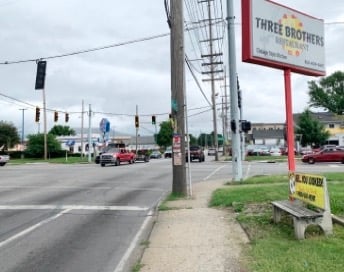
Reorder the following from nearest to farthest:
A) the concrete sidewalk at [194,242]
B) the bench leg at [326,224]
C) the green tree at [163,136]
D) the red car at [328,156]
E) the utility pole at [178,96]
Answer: the concrete sidewalk at [194,242]
the bench leg at [326,224]
the utility pole at [178,96]
the red car at [328,156]
the green tree at [163,136]

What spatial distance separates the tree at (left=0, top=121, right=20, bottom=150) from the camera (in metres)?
98.0

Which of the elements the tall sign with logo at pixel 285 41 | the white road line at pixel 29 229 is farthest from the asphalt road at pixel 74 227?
the tall sign with logo at pixel 285 41

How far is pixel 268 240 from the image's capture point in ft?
27.5

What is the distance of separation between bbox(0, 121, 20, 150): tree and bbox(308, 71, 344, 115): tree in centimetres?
6081

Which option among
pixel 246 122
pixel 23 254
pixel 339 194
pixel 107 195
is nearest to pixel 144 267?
pixel 23 254

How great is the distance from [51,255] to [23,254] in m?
0.47

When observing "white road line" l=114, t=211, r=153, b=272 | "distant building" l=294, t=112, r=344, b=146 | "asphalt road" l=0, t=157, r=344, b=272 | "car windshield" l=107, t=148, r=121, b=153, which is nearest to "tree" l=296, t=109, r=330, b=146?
"distant building" l=294, t=112, r=344, b=146

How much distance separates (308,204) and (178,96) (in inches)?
296

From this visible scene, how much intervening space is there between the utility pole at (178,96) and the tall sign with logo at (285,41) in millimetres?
4308

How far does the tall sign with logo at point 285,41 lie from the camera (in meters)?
11.9

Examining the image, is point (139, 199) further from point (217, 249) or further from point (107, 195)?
point (217, 249)

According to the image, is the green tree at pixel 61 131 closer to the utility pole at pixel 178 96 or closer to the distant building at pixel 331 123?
the distant building at pixel 331 123

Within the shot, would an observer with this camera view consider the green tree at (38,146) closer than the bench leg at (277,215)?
No

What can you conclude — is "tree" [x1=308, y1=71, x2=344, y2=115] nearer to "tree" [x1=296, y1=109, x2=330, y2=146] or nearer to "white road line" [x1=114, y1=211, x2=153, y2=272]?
"tree" [x1=296, y1=109, x2=330, y2=146]
